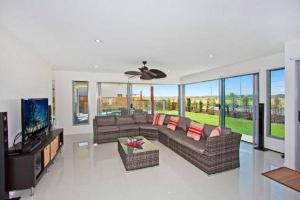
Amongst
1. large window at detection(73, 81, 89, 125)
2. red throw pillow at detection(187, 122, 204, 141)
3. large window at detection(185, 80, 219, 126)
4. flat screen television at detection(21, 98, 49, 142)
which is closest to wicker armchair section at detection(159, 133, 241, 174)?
red throw pillow at detection(187, 122, 204, 141)

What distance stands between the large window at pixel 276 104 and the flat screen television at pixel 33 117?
5703 millimetres

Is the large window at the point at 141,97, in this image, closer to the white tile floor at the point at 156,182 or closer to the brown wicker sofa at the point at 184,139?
the brown wicker sofa at the point at 184,139

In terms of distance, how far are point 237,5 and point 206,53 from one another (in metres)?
2.14

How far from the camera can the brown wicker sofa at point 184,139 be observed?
2970 millimetres

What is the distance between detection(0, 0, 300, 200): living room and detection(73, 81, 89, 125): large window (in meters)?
1.39

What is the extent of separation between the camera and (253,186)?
2.57 meters

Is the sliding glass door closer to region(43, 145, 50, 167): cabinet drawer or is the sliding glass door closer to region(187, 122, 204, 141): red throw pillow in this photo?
region(187, 122, 204, 141): red throw pillow

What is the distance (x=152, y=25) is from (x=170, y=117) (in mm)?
3626

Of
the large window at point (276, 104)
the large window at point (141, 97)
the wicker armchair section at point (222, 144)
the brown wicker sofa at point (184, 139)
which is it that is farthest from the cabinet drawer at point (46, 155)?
the large window at point (276, 104)

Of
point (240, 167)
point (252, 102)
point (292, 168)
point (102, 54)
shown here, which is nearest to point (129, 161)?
point (240, 167)

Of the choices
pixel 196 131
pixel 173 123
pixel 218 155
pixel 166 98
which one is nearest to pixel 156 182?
pixel 218 155

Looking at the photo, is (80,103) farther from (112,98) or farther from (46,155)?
(46,155)

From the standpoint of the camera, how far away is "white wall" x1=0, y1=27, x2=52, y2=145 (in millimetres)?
2615

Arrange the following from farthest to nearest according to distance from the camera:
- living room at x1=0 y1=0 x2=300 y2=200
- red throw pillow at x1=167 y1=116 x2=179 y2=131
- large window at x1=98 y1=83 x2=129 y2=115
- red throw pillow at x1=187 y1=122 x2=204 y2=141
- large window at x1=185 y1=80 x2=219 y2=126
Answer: large window at x1=98 y1=83 x2=129 y2=115, large window at x1=185 y1=80 x2=219 y2=126, red throw pillow at x1=167 y1=116 x2=179 y2=131, red throw pillow at x1=187 y1=122 x2=204 y2=141, living room at x1=0 y1=0 x2=300 y2=200
